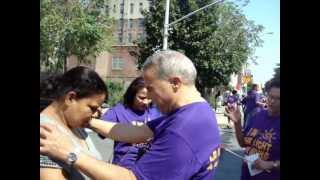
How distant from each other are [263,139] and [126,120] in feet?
3.74

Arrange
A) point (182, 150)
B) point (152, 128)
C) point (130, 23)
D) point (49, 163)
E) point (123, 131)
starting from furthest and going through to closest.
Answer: point (130, 23)
point (123, 131)
point (152, 128)
point (182, 150)
point (49, 163)

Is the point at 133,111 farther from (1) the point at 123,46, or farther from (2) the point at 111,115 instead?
(1) the point at 123,46

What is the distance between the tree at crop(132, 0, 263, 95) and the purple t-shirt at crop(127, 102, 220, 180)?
78.8 ft

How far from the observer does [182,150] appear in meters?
2.20

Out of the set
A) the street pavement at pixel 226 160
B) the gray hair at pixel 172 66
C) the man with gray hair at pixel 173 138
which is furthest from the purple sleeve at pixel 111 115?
the street pavement at pixel 226 160

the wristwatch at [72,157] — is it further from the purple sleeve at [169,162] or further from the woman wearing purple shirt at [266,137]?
the woman wearing purple shirt at [266,137]

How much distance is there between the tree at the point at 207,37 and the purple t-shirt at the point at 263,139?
73.3ft

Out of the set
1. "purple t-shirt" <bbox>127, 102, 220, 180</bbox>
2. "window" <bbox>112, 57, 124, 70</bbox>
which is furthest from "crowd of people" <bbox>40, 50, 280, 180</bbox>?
"window" <bbox>112, 57, 124, 70</bbox>

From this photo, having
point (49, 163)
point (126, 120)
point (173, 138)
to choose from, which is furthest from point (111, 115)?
A: point (49, 163)

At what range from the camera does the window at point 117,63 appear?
55938mm
